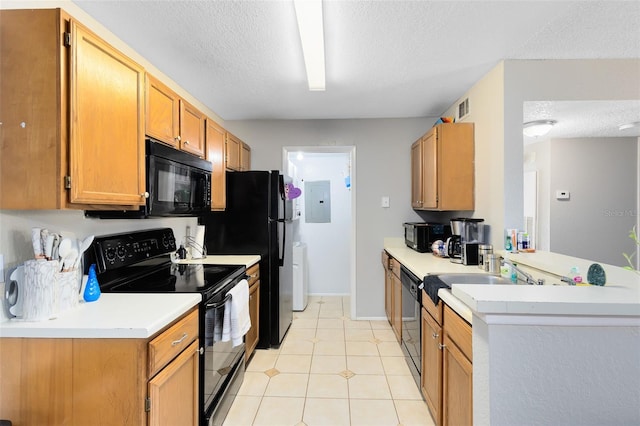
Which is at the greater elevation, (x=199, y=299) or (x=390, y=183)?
(x=390, y=183)

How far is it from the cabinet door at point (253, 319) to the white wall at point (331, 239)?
6.19 ft

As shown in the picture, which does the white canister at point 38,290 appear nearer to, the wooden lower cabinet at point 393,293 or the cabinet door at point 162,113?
the cabinet door at point 162,113

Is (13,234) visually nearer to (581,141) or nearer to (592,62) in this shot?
(592,62)

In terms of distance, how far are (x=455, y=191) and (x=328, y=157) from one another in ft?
7.46

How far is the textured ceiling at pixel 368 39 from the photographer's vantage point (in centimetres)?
149

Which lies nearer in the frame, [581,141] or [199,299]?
[199,299]

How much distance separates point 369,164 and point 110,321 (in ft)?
9.09

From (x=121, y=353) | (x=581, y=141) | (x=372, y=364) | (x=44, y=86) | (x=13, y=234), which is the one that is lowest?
(x=372, y=364)

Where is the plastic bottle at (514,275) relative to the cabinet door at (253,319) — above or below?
above

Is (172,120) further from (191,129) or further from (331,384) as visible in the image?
(331,384)

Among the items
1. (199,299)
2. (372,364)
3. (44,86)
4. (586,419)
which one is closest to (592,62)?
(586,419)

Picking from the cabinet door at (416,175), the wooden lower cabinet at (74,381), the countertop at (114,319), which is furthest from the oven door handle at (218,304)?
the cabinet door at (416,175)

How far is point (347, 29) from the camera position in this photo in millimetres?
1650

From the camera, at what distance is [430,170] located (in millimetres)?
2635
